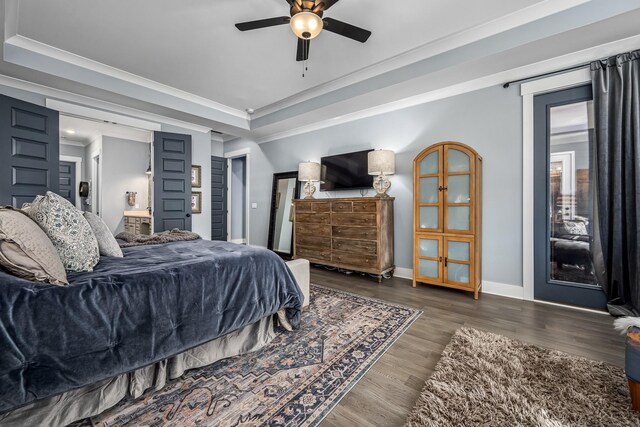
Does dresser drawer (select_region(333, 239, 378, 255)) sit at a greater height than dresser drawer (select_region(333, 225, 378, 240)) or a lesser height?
lesser

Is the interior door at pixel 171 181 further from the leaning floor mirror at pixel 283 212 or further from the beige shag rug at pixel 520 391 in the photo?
the beige shag rug at pixel 520 391

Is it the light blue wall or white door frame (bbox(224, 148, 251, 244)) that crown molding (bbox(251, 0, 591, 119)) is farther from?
white door frame (bbox(224, 148, 251, 244))

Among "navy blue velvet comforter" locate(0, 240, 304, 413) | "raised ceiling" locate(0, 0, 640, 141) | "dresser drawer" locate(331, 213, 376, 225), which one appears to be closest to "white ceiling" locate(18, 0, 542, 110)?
"raised ceiling" locate(0, 0, 640, 141)

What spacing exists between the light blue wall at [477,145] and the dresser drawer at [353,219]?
0.58 m

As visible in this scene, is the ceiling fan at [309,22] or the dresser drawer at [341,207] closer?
the ceiling fan at [309,22]

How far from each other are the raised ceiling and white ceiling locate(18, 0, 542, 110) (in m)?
0.01

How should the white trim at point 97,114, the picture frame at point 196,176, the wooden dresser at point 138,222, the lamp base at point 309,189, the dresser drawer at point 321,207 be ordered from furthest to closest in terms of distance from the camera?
the picture frame at point 196,176, the wooden dresser at point 138,222, the lamp base at point 309,189, the dresser drawer at point 321,207, the white trim at point 97,114

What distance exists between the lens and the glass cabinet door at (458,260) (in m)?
3.09

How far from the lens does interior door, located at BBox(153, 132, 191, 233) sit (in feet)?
14.7

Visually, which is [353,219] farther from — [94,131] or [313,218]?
[94,131]

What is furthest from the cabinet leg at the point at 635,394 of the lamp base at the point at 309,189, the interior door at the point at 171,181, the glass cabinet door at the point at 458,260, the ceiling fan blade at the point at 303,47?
the interior door at the point at 171,181

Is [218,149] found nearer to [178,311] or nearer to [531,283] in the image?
[178,311]

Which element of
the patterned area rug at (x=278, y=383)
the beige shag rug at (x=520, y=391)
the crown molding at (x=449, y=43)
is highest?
the crown molding at (x=449, y=43)

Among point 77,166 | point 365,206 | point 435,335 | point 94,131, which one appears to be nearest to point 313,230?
point 365,206
